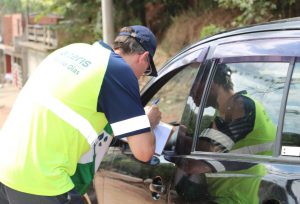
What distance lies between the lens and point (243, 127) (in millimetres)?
2512

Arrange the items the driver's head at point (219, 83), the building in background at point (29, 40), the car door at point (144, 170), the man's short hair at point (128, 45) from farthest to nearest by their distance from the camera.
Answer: the building in background at point (29, 40)
the car door at point (144, 170)
the driver's head at point (219, 83)
the man's short hair at point (128, 45)

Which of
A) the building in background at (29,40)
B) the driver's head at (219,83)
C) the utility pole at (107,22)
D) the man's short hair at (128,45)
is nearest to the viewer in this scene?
the man's short hair at (128,45)

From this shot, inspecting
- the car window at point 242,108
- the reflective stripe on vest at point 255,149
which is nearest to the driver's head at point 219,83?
the car window at point 242,108

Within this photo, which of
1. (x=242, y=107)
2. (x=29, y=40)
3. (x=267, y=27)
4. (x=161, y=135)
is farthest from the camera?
(x=29, y=40)

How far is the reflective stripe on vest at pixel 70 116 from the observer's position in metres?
2.21

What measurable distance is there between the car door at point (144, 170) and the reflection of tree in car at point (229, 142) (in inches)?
6.4

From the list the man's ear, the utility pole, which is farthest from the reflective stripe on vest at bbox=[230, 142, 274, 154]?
the utility pole

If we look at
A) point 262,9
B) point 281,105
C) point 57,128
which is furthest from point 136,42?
point 262,9

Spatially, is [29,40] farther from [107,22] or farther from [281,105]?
[281,105]

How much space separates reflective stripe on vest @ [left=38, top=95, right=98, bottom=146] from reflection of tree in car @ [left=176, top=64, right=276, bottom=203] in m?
0.56

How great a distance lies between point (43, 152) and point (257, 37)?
1.11 metres

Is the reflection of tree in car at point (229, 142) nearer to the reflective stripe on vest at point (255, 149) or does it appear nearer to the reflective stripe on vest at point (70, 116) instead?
the reflective stripe on vest at point (255, 149)

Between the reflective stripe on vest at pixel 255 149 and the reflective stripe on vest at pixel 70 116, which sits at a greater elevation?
the reflective stripe on vest at pixel 70 116

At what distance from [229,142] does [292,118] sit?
40 cm
